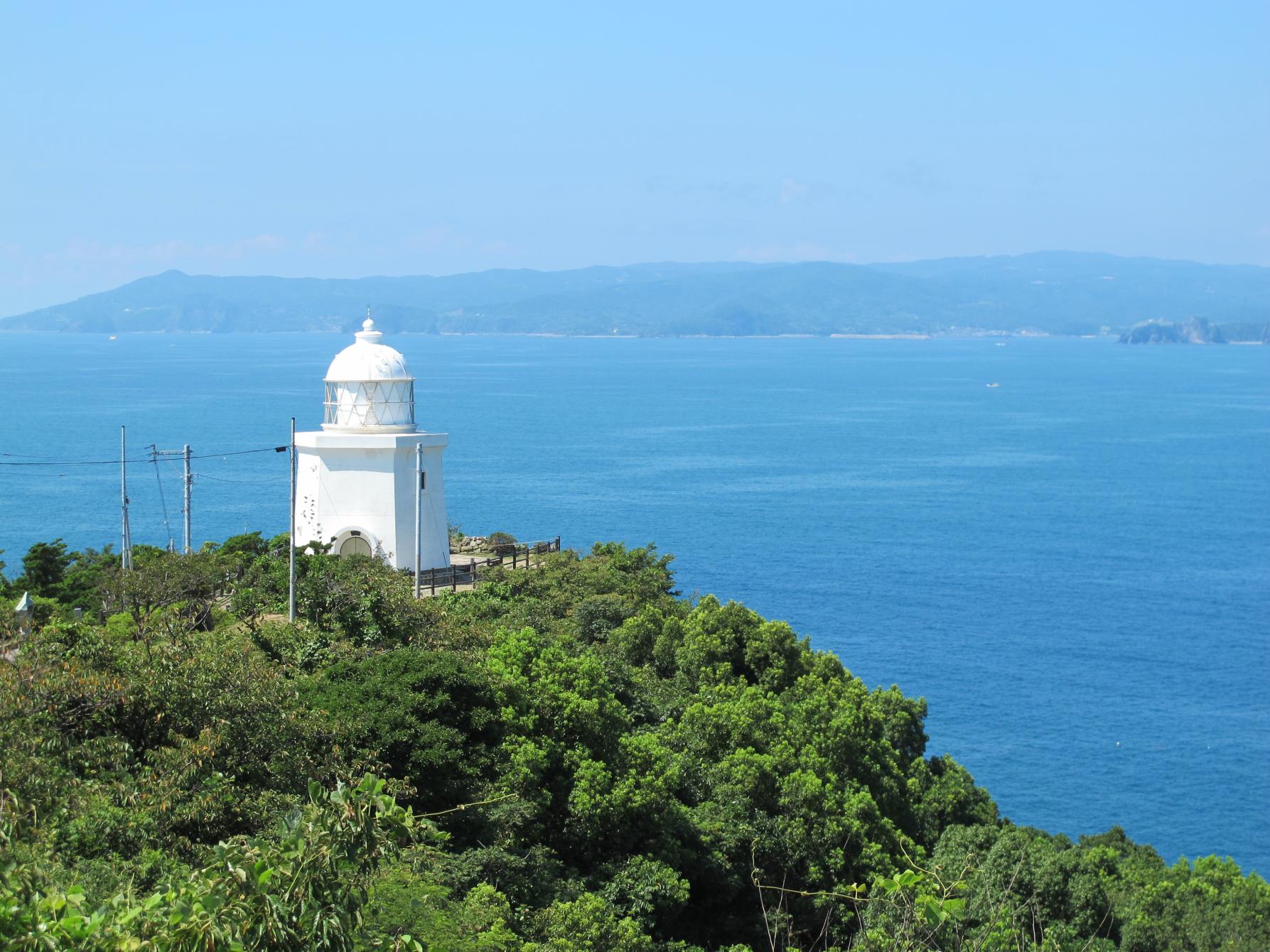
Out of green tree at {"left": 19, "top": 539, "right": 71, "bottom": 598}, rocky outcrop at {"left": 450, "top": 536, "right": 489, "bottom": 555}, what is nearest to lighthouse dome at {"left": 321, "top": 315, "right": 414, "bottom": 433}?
rocky outcrop at {"left": 450, "top": 536, "right": 489, "bottom": 555}

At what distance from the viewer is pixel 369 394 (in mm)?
29234

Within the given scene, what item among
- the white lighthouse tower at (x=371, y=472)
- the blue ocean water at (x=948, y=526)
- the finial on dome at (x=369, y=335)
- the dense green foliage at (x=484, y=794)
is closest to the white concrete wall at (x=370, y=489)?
the white lighthouse tower at (x=371, y=472)

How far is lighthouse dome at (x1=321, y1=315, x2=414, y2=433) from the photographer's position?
29.2 m

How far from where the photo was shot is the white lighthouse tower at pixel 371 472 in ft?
93.9

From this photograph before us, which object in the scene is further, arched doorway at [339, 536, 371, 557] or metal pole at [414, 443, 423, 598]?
arched doorway at [339, 536, 371, 557]

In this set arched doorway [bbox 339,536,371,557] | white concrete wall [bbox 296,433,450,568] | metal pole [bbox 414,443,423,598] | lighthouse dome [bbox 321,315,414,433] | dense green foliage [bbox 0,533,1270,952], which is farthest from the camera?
lighthouse dome [bbox 321,315,414,433]

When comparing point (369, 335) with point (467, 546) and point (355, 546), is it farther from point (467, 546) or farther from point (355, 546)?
point (467, 546)

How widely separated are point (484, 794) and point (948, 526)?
199 feet

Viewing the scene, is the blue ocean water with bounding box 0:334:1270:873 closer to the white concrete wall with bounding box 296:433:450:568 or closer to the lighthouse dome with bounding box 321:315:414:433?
the white concrete wall with bounding box 296:433:450:568

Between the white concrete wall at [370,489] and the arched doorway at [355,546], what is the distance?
3.7 inches

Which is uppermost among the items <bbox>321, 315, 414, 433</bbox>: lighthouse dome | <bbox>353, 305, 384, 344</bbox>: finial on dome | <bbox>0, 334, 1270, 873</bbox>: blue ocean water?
<bbox>353, 305, 384, 344</bbox>: finial on dome

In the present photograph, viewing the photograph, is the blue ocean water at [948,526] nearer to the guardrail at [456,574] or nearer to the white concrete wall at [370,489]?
the guardrail at [456,574]

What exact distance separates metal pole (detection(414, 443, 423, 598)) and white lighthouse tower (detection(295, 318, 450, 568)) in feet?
0.12

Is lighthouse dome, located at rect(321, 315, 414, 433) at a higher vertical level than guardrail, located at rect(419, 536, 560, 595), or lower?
higher
